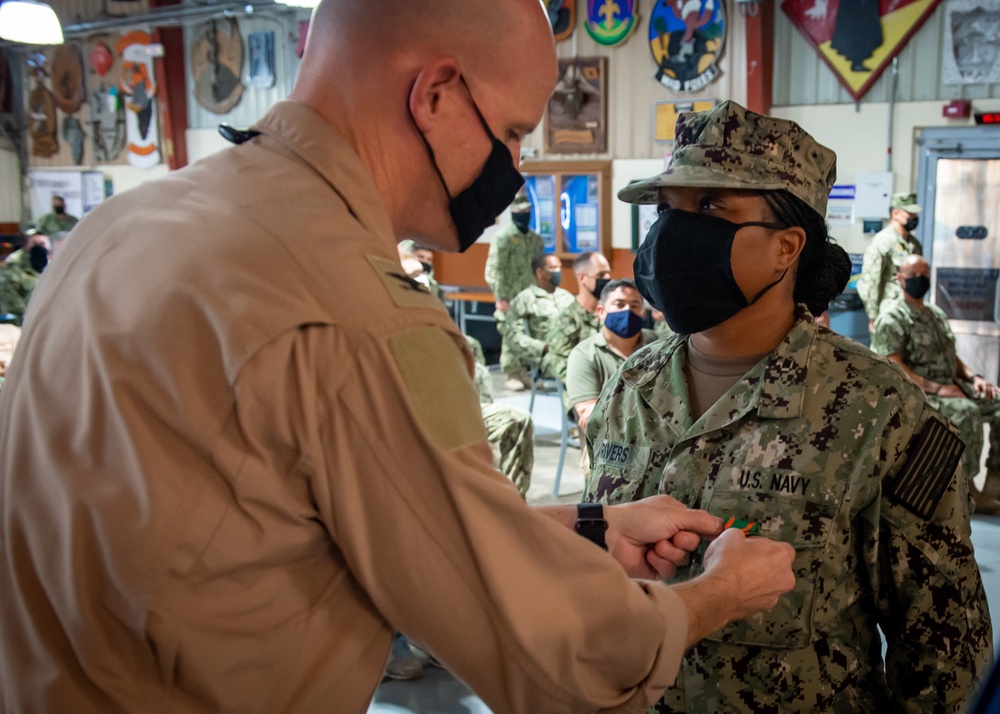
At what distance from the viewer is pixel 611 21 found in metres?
9.93

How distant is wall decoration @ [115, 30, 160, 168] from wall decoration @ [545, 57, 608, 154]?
6346mm

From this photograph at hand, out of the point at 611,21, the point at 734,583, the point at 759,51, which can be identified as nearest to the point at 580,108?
the point at 611,21

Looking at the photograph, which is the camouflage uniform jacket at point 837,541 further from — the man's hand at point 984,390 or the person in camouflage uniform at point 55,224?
the person in camouflage uniform at point 55,224

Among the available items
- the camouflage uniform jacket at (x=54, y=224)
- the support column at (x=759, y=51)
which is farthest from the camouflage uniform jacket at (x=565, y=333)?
the camouflage uniform jacket at (x=54, y=224)

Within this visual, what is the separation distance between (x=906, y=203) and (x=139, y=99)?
34.9 feet

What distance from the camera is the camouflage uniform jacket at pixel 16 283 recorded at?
8.75 metres

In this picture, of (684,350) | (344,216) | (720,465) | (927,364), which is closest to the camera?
(344,216)

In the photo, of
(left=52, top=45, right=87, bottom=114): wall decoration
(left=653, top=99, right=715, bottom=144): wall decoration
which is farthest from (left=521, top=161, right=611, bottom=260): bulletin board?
(left=52, top=45, right=87, bottom=114): wall decoration

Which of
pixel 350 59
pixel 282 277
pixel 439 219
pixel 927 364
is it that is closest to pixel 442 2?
pixel 350 59

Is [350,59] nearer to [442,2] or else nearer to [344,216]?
[442,2]

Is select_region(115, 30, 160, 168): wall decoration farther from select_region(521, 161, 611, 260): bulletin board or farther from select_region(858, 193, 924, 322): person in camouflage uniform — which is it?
select_region(858, 193, 924, 322): person in camouflage uniform

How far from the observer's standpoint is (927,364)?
18.7 ft

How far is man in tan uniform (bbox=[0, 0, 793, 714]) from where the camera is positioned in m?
0.87

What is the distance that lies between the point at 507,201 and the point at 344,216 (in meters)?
0.34
